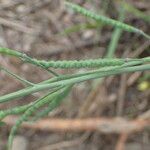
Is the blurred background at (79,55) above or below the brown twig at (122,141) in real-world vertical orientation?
above

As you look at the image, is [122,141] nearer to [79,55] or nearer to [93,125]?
[93,125]

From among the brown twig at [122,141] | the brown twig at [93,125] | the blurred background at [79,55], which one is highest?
the blurred background at [79,55]

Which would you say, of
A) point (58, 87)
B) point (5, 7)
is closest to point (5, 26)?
point (5, 7)

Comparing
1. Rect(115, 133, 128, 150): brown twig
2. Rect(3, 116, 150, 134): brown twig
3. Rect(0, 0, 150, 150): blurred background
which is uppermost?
Rect(0, 0, 150, 150): blurred background

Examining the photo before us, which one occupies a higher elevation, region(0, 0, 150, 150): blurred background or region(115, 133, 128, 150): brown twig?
region(0, 0, 150, 150): blurred background

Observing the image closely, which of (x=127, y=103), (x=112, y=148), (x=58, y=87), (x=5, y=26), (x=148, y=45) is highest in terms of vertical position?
(x=5, y=26)

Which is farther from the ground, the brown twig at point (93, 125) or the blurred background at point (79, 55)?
the blurred background at point (79, 55)

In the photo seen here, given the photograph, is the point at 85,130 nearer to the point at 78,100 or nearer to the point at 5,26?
the point at 78,100

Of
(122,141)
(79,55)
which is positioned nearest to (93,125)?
(122,141)
